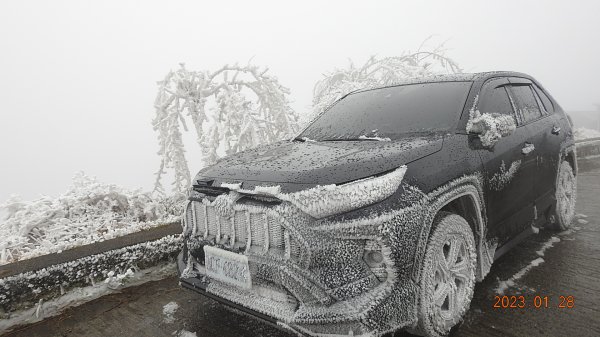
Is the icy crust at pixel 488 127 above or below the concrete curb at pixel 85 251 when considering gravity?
above

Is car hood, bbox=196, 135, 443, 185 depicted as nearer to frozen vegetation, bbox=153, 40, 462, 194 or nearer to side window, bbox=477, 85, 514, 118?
side window, bbox=477, 85, 514, 118

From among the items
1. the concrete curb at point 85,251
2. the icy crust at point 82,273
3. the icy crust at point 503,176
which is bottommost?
the icy crust at point 82,273

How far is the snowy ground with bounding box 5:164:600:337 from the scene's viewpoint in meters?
2.41

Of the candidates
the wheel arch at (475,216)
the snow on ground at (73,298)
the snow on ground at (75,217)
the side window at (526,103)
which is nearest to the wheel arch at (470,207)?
the wheel arch at (475,216)

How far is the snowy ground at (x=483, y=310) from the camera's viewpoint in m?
2.41

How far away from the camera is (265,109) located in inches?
262

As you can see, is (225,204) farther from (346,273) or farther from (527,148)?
(527,148)

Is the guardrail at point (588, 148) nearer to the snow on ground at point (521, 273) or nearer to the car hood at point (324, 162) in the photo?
the snow on ground at point (521, 273)

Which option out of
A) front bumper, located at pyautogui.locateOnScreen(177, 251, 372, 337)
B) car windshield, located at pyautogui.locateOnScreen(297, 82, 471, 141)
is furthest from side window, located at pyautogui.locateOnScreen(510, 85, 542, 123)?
front bumper, located at pyautogui.locateOnScreen(177, 251, 372, 337)

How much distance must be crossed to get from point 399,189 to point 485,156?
40.9 inches

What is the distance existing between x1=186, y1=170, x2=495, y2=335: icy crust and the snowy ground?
1.92ft

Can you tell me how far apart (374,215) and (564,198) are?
322 centimetres

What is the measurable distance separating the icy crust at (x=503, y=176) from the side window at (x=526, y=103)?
24.7 inches

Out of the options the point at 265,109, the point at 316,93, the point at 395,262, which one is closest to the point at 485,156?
the point at 395,262
